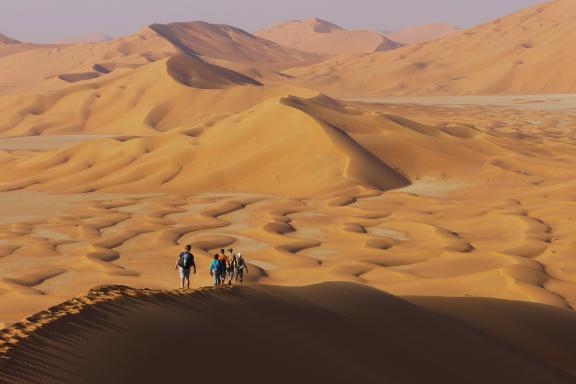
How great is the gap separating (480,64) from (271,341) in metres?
119

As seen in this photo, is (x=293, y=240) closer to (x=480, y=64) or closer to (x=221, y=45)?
(x=480, y=64)

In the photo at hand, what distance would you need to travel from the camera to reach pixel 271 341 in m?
8.05

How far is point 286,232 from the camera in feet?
73.6

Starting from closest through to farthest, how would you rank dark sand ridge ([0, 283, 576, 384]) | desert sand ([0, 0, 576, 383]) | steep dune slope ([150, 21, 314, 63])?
1. dark sand ridge ([0, 283, 576, 384])
2. desert sand ([0, 0, 576, 383])
3. steep dune slope ([150, 21, 314, 63])

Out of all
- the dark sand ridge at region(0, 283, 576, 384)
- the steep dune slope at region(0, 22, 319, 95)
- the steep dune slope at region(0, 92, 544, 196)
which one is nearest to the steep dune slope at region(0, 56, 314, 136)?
the steep dune slope at region(0, 92, 544, 196)

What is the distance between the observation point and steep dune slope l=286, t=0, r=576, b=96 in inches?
4321

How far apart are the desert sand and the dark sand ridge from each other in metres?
0.03

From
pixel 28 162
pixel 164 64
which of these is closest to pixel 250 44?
pixel 164 64

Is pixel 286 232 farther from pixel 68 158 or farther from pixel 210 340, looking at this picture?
pixel 68 158

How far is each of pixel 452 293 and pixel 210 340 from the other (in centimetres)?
798

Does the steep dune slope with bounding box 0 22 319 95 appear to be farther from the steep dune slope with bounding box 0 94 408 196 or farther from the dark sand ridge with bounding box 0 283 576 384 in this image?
the dark sand ridge with bounding box 0 283 576 384

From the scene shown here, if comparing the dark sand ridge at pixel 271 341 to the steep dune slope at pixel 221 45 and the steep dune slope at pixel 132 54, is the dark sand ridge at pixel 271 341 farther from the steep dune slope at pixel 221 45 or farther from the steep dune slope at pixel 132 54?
the steep dune slope at pixel 221 45

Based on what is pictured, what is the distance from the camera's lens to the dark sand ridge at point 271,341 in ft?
20.6

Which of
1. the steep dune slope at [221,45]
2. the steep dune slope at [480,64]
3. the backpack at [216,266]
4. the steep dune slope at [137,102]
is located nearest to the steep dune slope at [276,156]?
the backpack at [216,266]
